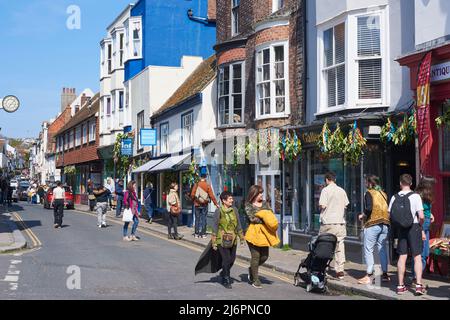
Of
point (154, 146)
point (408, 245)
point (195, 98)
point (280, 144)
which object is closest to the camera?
point (408, 245)

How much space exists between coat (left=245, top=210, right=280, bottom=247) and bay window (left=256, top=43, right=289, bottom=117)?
714 centimetres

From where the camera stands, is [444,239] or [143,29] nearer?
[444,239]

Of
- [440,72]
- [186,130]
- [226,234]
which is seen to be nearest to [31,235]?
[186,130]

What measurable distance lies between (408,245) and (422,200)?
3.18 ft

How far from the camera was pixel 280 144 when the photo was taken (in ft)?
51.4

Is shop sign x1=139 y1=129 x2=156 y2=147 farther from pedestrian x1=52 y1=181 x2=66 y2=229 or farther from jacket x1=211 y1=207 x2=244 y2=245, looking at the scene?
jacket x1=211 y1=207 x2=244 y2=245

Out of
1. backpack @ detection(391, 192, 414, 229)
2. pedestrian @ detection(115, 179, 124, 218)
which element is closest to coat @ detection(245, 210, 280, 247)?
backpack @ detection(391, 192, 414, 229)

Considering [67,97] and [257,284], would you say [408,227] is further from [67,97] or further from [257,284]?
[67,97]

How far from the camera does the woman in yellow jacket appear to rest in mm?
9898

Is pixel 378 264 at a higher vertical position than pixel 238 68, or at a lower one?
lower

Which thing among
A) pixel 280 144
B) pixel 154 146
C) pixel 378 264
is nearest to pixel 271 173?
pixel 280 144

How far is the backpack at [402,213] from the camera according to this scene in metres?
9.13

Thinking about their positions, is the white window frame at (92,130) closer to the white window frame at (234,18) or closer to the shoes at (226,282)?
the white window frame at (234,18)
